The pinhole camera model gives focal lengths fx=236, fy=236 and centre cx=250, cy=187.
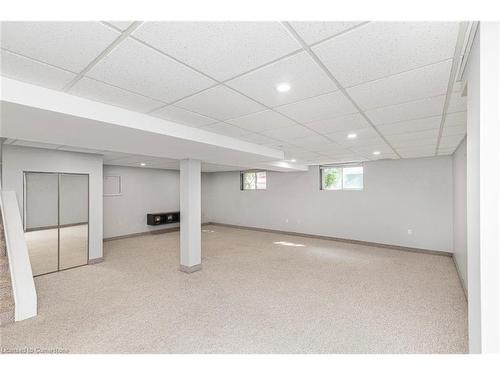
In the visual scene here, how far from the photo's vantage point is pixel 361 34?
122 cm

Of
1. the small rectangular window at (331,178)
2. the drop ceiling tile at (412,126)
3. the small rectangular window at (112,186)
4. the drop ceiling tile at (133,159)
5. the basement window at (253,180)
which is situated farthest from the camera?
the basement window at (253,180)

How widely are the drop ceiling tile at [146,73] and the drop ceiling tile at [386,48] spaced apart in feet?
2.91

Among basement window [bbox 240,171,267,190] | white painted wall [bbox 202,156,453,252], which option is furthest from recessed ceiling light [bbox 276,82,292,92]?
basement window [bbox 240,171,267,190]

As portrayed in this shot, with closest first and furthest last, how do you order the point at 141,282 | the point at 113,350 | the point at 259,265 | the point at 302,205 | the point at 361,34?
the point at 361,34
the point at 113,350
the point at 141,282
the point at 259,265
the point at 302,205

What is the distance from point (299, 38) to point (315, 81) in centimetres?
54

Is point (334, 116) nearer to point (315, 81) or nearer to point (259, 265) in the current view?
point (315, 81)

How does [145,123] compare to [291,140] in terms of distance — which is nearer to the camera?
[145,123]

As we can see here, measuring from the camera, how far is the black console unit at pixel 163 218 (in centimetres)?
794

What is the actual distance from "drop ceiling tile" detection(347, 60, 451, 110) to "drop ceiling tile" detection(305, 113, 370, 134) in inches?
15.3

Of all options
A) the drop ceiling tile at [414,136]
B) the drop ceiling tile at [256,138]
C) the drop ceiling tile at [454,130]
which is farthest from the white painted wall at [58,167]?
the drop ceiling tile at [454,130]

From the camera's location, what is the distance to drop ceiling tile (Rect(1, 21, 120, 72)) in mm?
1152

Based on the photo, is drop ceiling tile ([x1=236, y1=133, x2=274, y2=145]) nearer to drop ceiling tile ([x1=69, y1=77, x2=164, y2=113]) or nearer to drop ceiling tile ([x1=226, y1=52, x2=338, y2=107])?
drop ceiling tile ([x1=226, y1=52, x2=338, y2=107])
